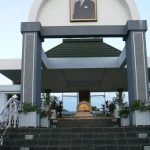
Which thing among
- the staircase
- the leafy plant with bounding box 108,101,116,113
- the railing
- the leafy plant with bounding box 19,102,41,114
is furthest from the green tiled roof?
the staircase

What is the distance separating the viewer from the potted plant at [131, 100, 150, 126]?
9.98 meters

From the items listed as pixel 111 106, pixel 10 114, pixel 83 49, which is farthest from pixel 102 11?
pixel 111 106

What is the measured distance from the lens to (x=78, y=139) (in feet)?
26.5

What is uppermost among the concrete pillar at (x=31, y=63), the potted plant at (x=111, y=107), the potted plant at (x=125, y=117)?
the concrete pillar at (x=31, y=63)

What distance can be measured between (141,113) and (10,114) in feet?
13.0

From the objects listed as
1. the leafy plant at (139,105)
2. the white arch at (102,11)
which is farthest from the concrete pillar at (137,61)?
the white arch at (102,11)

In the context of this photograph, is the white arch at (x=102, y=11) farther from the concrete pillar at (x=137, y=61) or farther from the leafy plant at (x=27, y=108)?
the leafy plant at (x=27, y=108)

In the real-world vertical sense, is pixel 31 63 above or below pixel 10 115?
above

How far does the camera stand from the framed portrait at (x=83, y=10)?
1179cm

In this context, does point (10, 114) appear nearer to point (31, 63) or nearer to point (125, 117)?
point (31, 63)

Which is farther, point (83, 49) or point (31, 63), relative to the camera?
point (83, 49)

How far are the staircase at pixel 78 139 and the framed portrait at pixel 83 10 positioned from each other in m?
4.47

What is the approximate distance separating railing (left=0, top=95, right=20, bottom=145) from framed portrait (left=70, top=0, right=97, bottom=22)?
3.87 metres

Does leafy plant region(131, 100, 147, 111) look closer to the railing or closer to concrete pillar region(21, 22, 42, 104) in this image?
concrete pillar region(21, 22, 42, 104)
